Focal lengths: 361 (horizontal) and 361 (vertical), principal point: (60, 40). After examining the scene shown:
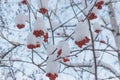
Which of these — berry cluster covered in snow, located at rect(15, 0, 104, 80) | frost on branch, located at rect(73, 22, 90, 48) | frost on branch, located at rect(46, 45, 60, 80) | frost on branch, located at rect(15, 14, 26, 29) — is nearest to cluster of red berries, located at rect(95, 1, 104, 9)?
berry cluster covered in snow, located at rect(15, 0, 104, 80)

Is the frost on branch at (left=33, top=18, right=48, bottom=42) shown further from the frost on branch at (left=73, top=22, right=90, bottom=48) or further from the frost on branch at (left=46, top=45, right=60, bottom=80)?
the frost on branch at (left=73, top=22, right=90, bottom=48)

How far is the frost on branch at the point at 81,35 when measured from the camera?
3.10 meters

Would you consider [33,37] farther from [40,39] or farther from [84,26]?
[84,26]

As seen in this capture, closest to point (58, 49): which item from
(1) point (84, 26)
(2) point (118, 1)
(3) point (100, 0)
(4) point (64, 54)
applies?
(4) point (64, 54)

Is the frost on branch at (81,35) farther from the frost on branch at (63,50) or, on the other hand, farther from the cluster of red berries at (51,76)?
the cluster of red berries at (51,76)

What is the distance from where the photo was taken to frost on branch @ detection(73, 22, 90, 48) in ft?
10.2

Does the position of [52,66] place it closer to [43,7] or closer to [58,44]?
[58,44]

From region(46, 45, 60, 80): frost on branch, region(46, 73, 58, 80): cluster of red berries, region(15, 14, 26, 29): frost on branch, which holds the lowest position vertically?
region(46, 73, 58, 80): cluster of red berries

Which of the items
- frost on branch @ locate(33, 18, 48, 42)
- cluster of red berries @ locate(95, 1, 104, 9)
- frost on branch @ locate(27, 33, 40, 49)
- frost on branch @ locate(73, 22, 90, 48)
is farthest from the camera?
cluster of red berries @ locate(95, 1, 104, 9)

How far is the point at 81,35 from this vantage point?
313cm

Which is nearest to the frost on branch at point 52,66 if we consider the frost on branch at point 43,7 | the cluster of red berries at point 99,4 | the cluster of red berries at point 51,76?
the cluster of red berries at point 51,76

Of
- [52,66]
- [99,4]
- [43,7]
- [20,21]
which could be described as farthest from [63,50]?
[20,21]

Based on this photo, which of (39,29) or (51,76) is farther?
(39,29)

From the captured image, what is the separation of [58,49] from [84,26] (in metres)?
0.31
